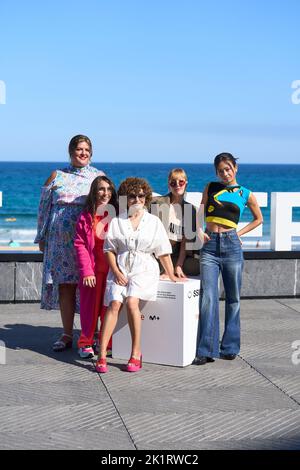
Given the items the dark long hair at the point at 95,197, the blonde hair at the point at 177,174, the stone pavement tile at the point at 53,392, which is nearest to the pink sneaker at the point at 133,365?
the stone pavement tile at the point at 53,392

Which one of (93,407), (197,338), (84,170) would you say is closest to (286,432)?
(93,407)

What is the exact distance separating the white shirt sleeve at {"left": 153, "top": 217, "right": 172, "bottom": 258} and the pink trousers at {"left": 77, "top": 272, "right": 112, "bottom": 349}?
59 cm

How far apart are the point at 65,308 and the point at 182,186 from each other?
4.68 ft

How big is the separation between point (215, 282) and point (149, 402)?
1359 mm

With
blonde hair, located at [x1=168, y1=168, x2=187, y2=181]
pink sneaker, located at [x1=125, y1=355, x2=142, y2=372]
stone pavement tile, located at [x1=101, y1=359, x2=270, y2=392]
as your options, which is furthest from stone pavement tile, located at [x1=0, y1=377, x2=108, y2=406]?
blonde hair, located at [x1=168, y1=168, x2=187, y2=181]

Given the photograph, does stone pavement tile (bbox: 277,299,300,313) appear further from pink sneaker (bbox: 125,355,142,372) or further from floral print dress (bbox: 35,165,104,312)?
floral print dress (bbox: 35,165,104,312)

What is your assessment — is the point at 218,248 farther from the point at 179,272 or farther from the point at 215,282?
the point at 179,272

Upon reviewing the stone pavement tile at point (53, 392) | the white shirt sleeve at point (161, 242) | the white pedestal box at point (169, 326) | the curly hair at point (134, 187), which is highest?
the curly hair at point (134, 187)

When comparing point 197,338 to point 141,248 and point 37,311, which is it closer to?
point 141,248

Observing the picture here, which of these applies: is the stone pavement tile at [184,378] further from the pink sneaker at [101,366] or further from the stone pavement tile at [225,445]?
the stone pavement tile at [225,445]

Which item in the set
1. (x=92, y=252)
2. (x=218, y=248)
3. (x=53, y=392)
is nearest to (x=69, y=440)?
(x=53, y=392)

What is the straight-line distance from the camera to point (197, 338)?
21.3ft

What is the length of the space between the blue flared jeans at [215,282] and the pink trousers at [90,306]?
2.68 feet

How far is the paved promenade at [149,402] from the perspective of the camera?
15.2 ft
